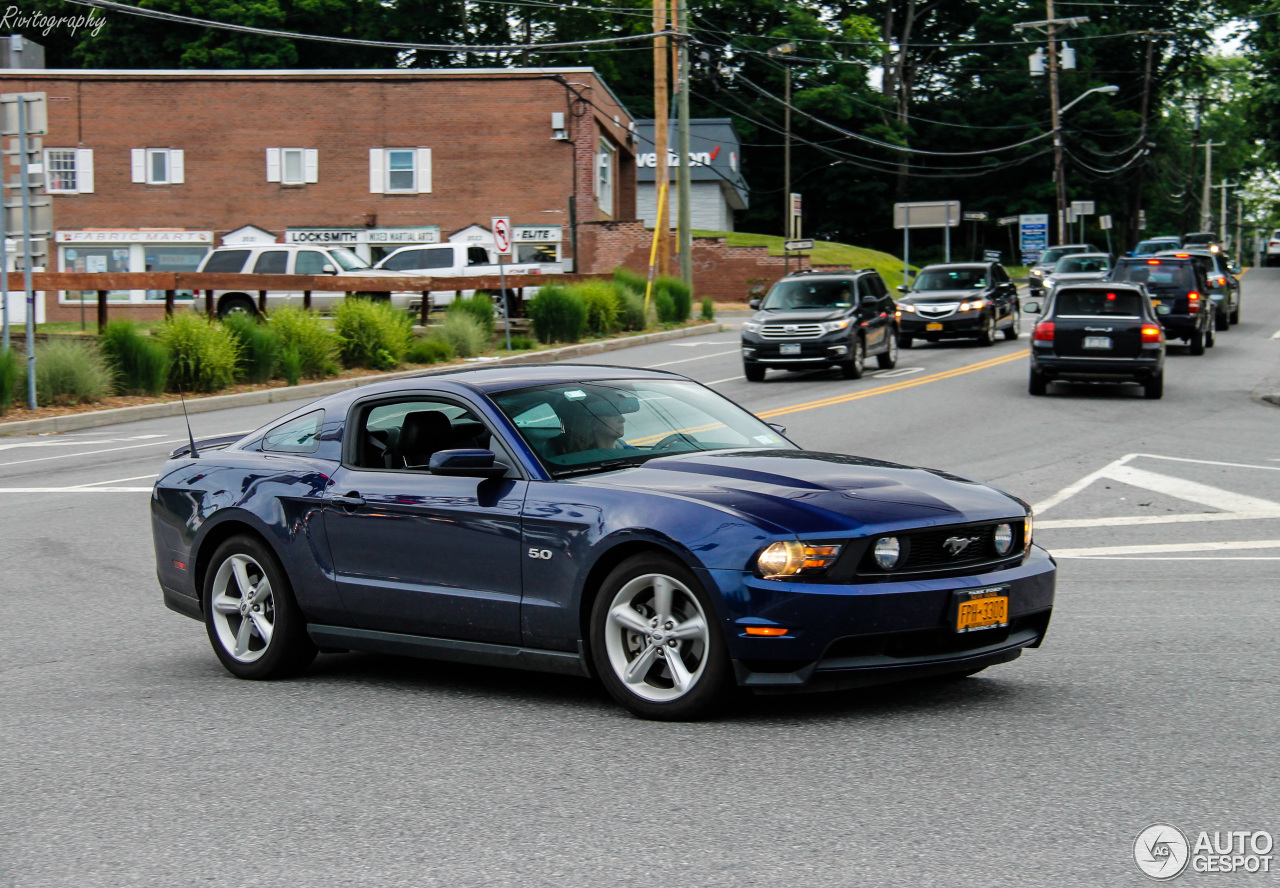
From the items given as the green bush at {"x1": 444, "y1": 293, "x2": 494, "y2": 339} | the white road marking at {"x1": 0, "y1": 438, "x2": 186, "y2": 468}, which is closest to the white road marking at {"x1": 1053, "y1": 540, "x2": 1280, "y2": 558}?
the white road marking at {"x1": 0, "y1": 438, "x2": 186, "y2": 468}

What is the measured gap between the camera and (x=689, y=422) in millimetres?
7051

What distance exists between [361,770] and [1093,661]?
3.54 m

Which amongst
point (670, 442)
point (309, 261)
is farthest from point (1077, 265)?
point (670, 442)

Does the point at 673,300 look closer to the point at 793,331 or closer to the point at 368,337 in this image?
the point at 368,337

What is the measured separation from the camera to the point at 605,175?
5581 cm

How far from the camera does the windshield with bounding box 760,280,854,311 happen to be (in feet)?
87.1

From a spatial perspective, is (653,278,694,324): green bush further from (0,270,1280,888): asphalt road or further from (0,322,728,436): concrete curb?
(0,270,1280,888): asphalt road

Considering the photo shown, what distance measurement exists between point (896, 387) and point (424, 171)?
30511 millimetres

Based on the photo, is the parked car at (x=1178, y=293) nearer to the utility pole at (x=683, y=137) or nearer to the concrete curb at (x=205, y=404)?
the concrete curb at (x=205, y=404)

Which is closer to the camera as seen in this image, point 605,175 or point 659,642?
point 659,642

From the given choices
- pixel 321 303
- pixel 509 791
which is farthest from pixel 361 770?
pixel 321 303

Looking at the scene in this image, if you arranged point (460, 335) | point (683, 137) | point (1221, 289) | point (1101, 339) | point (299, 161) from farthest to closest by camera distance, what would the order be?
point (299, 161), point (683, 137), point (1221, 289), point (460, 335), point (1101, 339)

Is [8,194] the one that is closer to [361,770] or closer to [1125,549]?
[1125,549]

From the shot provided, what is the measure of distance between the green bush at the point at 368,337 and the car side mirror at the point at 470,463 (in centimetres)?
2219
